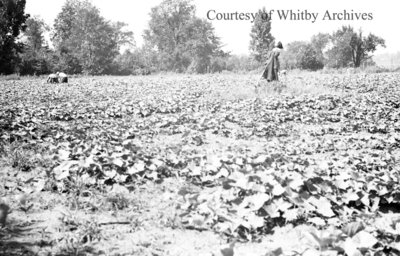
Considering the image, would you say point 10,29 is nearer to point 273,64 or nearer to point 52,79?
point 52,79

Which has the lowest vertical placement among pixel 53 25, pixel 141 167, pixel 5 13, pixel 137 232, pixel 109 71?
pixel 137 232

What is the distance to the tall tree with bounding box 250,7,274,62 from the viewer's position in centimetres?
5622

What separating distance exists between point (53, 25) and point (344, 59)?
58.0 m

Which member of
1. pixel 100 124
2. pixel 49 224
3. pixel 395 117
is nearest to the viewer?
pixel 49 224

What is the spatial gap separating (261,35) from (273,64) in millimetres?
46616

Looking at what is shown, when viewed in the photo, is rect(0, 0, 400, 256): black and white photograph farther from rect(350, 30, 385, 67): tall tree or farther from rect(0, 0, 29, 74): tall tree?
rect(350, 30, 385, 67): tall tree

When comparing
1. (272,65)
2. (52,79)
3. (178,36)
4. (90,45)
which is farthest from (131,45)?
(272,65)

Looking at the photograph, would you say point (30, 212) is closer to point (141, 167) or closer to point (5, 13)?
point (141, 167)

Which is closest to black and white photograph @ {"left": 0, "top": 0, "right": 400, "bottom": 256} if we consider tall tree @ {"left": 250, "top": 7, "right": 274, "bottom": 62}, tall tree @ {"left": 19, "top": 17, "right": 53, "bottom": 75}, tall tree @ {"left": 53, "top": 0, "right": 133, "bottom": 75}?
tall tree @ {"left": 19, "top": 17, "right": 53, "bottom": 75}

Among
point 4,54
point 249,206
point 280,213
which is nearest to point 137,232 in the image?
point 249,206

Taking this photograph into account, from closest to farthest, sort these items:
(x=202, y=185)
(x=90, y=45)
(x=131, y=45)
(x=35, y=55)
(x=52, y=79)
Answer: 1. (x=202, y=185)
2. (x=52, y=79)
3. (x=35, y=55)
4. (x=90, y=45)
5. (x=131, y=45)

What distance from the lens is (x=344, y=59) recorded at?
207 feet

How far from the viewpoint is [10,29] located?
1457 inches

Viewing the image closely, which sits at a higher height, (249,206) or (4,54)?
(4,54)
